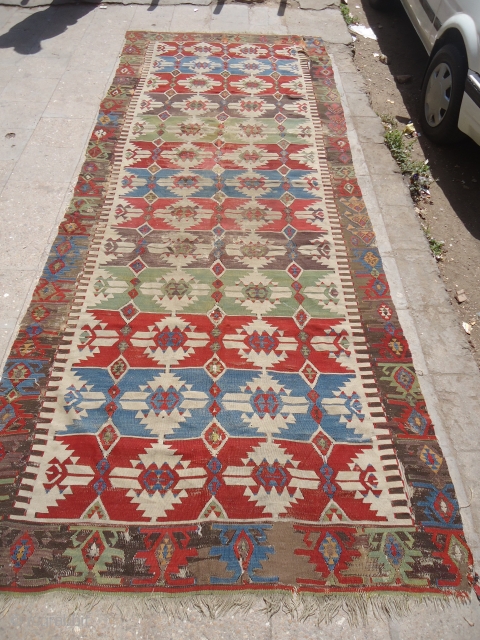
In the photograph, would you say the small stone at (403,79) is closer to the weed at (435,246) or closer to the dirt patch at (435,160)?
the dirt patch at (435,160)

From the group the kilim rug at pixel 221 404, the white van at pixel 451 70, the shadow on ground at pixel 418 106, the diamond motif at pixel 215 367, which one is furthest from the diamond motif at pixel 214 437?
the white van at pixel 451 70

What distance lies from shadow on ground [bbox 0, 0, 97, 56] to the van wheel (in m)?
4.59

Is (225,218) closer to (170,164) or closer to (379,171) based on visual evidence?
(170,164)

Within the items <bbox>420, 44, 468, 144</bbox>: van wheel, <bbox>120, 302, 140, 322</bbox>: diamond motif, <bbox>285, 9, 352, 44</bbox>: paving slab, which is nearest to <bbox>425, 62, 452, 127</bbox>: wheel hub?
<bbox>420, 44, 468, 144</bbox>: van wheel

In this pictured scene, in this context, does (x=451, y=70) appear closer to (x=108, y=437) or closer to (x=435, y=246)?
(x=435, y=246)

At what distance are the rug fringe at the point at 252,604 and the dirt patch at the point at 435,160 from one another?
1757mm

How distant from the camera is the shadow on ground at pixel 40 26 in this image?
19.5 ft

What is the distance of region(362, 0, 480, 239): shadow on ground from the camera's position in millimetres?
4570

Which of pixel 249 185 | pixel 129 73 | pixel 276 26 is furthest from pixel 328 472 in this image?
pixel 276 26

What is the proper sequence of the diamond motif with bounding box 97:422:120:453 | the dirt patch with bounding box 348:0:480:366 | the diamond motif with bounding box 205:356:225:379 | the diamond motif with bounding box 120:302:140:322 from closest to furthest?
the diamond motif with bounding box 97:422:120:453 → the diamond motif with bounding box 205:356:225:379 → the diamond motif with bounding box 120:302:140:322 → the dirt patch with bounding box 348:0:480:366

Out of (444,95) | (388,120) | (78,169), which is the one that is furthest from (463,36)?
(78,169)

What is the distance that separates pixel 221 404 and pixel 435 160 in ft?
11.6

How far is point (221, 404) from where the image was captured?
3076mm

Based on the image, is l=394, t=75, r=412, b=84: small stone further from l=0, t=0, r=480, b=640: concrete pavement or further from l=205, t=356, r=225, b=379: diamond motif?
l=205, t=356, r=225, b=379: diamond motif
